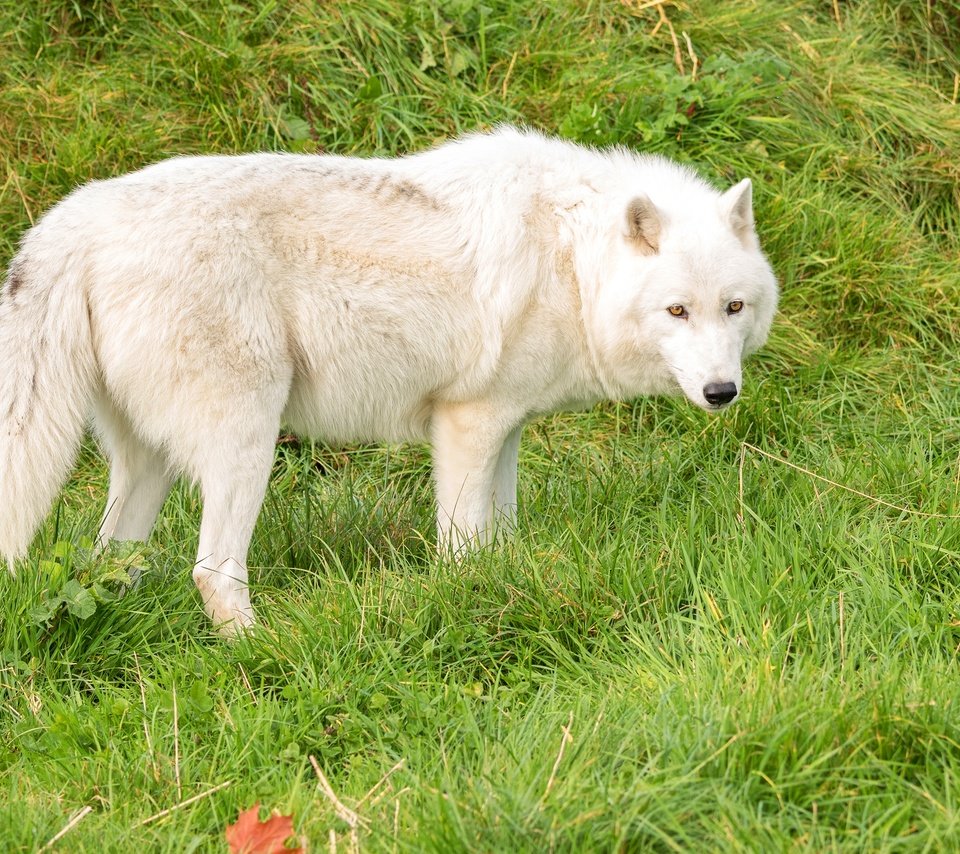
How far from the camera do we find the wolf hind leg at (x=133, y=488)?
4504 mm

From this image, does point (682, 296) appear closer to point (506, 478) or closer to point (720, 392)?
point (720, 392)

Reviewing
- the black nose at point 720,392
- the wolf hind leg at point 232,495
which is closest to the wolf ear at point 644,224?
the black nose at point 720,392

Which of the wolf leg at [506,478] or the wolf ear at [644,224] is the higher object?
the wolf ear at [644,224]

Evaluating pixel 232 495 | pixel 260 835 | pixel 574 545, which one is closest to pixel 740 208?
pixel 574 545

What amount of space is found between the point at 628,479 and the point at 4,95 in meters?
4.12

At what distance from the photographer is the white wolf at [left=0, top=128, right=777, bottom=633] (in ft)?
13.0

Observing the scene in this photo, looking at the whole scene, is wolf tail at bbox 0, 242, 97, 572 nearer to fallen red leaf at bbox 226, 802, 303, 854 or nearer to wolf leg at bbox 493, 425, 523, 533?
fallen red leaf at bbox 226, 802, 303, 854

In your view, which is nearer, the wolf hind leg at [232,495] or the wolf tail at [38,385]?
the wolf tail at [38,385]

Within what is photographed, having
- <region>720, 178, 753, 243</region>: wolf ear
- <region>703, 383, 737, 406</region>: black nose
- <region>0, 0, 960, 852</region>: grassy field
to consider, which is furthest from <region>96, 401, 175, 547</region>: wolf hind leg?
<region>720, 178, 753, 243</region>: wolf ear

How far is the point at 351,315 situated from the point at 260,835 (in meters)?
2.05

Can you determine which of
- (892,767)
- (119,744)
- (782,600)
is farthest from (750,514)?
(119,744)

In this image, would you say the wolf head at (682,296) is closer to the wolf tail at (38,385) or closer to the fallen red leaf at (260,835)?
the wolf tail at (38,385)

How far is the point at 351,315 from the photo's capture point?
4312 mm

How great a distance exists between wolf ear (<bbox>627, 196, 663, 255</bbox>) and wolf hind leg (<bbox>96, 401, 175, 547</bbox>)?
1.99 meters
